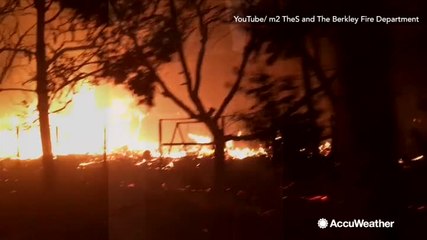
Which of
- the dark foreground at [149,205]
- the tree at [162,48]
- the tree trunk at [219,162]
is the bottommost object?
the dark foreground at [149,205]

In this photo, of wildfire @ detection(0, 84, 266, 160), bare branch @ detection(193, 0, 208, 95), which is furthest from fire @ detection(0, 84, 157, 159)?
bare branch @ detection(193, 0, 208, 95)

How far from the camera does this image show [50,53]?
11.2m

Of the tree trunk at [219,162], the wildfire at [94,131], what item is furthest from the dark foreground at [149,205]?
the wildfire at [94,131]

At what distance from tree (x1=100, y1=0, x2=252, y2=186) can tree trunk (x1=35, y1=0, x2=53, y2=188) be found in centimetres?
225

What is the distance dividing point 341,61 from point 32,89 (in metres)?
7.59

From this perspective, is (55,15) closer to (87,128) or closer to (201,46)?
(87,128)

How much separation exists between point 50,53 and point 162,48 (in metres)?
3.47

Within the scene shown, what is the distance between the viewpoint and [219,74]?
789 cm

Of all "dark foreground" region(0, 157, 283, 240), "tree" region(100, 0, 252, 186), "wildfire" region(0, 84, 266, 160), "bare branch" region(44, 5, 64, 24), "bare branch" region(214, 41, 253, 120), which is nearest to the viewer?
"bare branch" region(214, 41, 253, 120)

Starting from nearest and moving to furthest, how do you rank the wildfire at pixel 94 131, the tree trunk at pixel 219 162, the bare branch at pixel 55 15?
the tree trunk at pixel 219 162, the wildfire at pixel 94 131, the bare branch at pixel 55 15

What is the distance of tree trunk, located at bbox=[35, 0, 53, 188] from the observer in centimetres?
1061

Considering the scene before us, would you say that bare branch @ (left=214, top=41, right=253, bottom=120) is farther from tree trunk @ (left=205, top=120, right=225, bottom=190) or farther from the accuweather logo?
the accuweather logo

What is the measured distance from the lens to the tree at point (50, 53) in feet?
31.7

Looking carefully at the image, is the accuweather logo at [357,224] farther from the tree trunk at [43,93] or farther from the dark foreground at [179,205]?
the tree trunk at [43,93]
